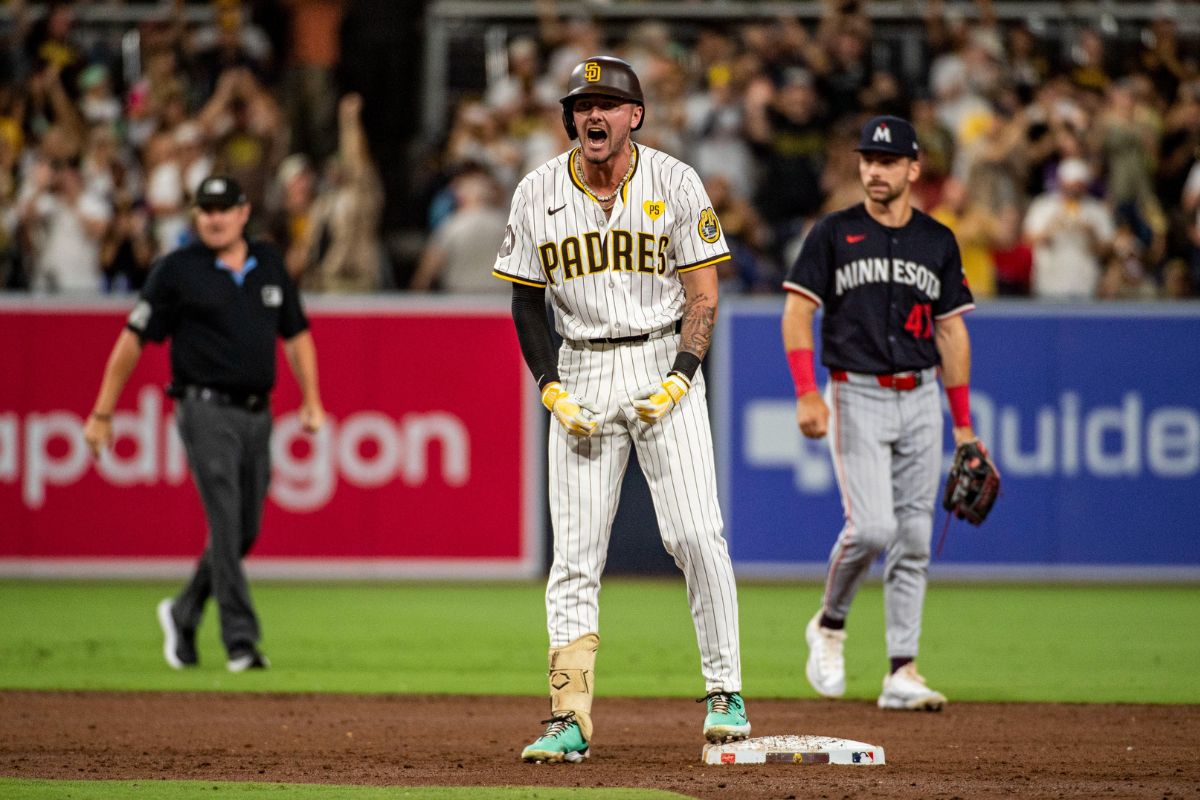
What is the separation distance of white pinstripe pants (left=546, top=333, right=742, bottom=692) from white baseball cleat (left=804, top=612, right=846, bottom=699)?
6.48ft

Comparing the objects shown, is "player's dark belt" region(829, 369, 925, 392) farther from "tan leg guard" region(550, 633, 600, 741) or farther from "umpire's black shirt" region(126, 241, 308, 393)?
"umpire's black shirt" region(126, 241, 308, 393)

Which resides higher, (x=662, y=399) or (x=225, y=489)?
(x=662, y=399)

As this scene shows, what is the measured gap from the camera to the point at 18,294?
561 inches

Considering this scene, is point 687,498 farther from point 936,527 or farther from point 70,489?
point 70,489

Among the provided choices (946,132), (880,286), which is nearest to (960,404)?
(880,286)

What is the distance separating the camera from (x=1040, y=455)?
46.5ft

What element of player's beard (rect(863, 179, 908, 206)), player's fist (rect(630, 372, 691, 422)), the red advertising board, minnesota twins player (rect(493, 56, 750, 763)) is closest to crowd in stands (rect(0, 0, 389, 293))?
the red advertising board

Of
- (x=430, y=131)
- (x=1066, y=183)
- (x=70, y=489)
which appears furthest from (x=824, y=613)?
(x=430, y=131)

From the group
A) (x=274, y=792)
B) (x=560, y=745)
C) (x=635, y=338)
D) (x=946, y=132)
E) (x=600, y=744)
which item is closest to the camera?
(x=274, y=792)

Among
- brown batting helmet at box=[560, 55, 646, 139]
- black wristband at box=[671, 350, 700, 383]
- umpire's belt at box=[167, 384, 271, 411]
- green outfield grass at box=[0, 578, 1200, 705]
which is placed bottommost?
green outfield grass at box=[0, 578, 1200, 705]

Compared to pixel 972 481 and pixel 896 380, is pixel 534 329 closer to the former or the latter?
pixel 896 380

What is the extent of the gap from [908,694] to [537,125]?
1016cm

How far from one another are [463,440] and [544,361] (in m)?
7.61

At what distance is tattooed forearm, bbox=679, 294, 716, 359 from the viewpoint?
6.59 metres
